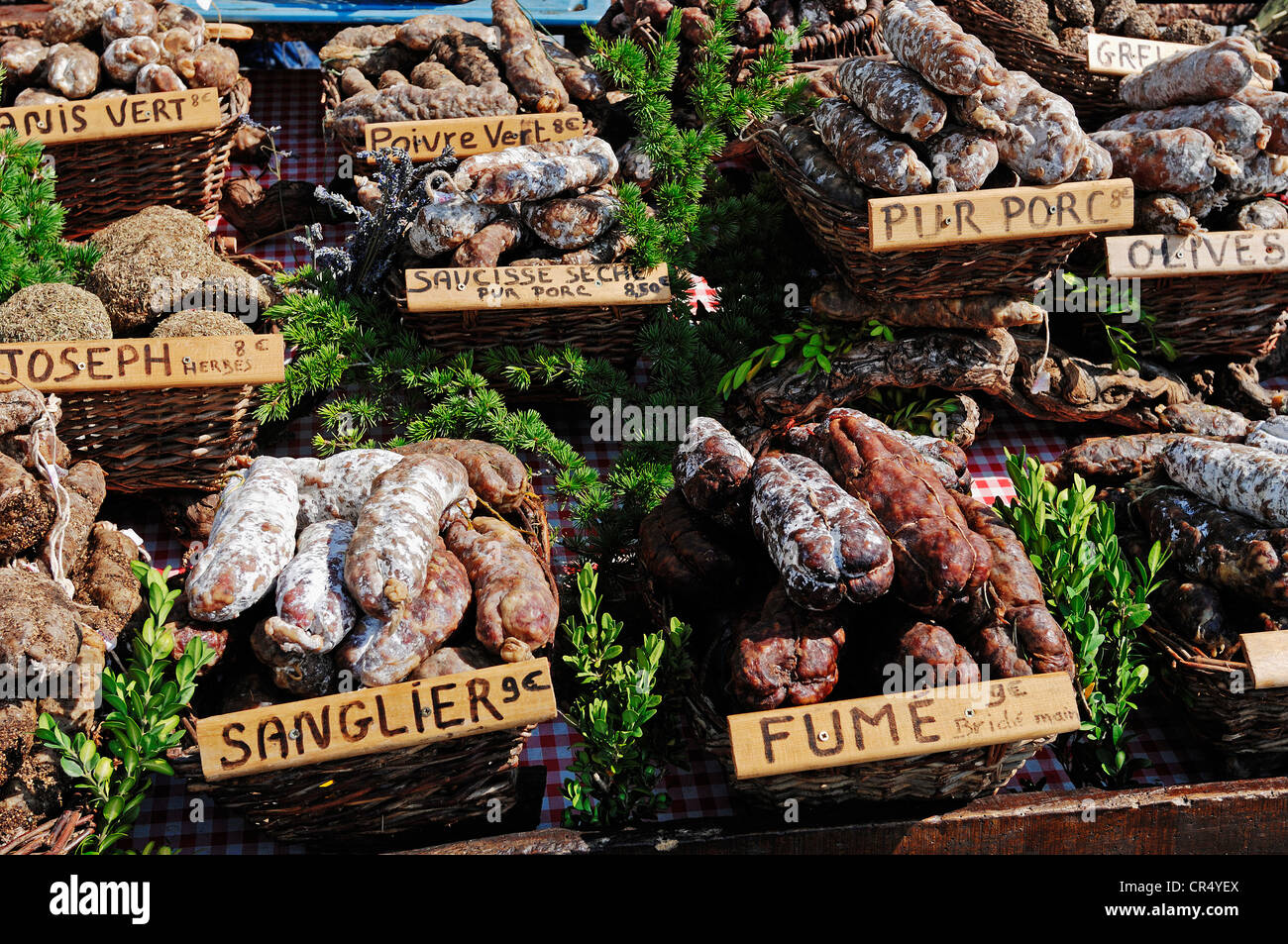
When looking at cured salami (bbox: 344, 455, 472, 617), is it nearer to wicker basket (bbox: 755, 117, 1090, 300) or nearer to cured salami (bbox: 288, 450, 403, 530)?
cured salami (bbox: 288, 450, 403, 530)

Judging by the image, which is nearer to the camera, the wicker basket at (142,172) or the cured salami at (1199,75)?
the cured salami at (1199,75)

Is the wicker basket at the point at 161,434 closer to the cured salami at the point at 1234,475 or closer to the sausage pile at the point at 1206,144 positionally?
the cured salami at the point at 1234,475

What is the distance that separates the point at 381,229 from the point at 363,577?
1.40 meters

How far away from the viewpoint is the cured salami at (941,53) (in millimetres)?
2756

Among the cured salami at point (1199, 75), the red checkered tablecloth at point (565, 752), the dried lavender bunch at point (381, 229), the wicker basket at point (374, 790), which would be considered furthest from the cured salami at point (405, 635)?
the cured salami at point (1199, 75)

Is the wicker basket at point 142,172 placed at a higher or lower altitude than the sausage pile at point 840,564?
higher

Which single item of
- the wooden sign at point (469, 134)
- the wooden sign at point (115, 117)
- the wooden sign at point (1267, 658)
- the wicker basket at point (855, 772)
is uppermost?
the wooden sign at point (115, 117)

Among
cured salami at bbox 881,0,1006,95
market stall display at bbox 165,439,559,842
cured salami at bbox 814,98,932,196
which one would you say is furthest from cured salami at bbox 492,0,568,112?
market stall display at bbox 165,439,559,842

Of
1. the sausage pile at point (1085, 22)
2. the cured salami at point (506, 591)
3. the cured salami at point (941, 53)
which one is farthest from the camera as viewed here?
the sausage pile at point (1085, 22)

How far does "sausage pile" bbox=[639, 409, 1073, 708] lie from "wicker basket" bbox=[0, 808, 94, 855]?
1278 mm

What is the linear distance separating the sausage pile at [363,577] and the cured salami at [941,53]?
5.19 ft

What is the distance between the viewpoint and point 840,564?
87.5 inches
